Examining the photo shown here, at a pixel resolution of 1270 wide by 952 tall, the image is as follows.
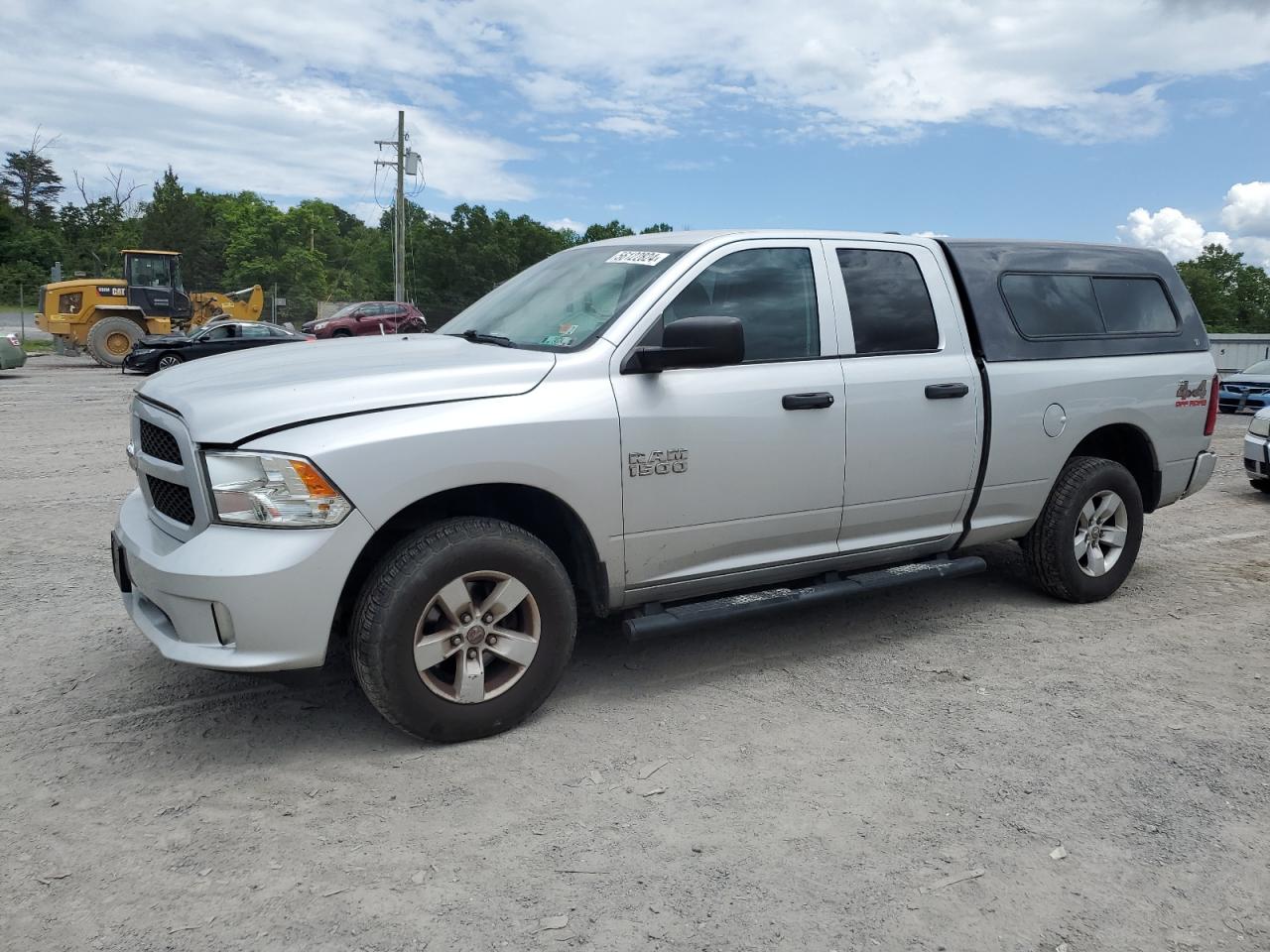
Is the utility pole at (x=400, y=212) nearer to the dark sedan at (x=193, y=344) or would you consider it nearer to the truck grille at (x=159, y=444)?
the dark sedan at (x=193, y=344)

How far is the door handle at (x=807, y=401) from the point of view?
4359 millimetres

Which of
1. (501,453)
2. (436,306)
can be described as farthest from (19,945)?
(436,306)

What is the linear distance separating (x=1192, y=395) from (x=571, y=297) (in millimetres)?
3731

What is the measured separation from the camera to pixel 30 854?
3020mm

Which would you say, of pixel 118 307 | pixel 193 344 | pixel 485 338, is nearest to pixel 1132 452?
pixel 485 338

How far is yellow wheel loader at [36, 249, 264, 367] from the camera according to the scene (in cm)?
2636

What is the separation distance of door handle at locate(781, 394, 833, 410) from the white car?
6817mm

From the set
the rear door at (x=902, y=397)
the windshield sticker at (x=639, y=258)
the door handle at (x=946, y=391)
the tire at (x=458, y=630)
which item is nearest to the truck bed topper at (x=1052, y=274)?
the rear door at (x=902, y=397)

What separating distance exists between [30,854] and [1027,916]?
2.83 meters

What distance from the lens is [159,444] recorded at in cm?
384

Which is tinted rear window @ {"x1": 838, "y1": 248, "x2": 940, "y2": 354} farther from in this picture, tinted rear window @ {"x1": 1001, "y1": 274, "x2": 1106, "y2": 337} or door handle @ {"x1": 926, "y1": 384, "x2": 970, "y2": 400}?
tinted rear window @ {"x1": 1001, "y1": 274, "x2": 1106, "y2": 337}

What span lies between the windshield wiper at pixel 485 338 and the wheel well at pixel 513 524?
74cm

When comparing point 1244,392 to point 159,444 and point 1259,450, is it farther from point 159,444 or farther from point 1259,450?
point 159,444

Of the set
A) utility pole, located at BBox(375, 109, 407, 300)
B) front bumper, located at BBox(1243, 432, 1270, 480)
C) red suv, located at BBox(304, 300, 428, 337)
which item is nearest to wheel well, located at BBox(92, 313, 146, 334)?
red suv, located at BBox(304, 300, 428, 337)
